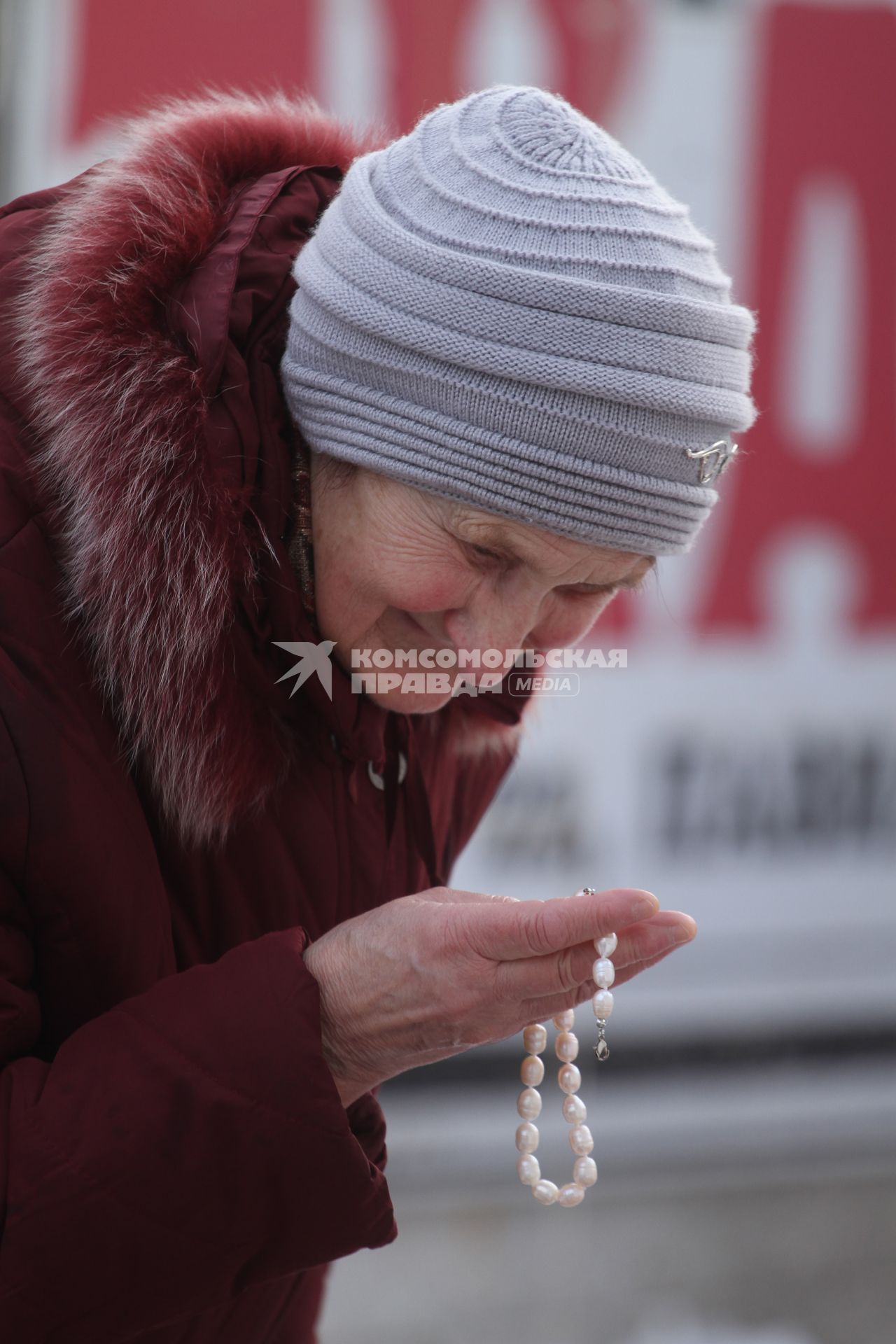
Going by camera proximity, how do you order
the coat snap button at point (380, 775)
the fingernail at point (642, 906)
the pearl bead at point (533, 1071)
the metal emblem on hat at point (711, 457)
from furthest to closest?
the coat snap button at point (380, 775) → the pearl bead at point (533, 1071) → the metal emblem on hat at point (711, 457) → the fingernail at point (642, 906)

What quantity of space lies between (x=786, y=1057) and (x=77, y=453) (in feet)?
9.62

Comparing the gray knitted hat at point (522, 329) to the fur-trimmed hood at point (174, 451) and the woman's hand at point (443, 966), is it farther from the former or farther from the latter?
the woman's hand at point (443, 966)

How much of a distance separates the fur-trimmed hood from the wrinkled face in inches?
2.5

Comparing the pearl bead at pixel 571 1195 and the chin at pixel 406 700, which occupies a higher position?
the chin at pixel 406 700

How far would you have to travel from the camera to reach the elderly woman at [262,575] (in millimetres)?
980

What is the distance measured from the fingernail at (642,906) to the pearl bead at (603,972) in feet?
0.24

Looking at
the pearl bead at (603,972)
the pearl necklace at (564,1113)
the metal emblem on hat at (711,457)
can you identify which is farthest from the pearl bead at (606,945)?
the metal emblem on hat at (711,457)

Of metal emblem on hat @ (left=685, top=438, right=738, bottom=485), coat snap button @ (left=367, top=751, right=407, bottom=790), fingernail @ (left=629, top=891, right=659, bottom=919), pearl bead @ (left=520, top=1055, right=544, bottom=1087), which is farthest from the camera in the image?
coat snap button @ (left=367, top=751, right=407, bottom=790)

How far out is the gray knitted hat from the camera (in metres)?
1.06

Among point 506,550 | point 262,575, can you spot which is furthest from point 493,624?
point 262,575

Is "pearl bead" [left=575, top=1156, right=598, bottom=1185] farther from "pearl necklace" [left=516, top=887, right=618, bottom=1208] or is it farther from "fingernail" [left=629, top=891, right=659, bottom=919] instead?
"fingernail" [left=629, top=891, right=659, bottom=919]

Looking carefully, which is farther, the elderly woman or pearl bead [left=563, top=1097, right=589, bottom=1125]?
pearl bead [left=563, top=1097, right=589, bottom=1125]

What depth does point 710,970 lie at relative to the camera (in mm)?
3285

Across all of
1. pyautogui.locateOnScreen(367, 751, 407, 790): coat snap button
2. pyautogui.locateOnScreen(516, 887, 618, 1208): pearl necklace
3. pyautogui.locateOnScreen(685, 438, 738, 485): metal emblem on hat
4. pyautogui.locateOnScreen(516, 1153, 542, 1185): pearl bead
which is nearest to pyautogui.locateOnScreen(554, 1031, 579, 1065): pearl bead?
pyautogui.locateOnScreen(516, 887, 618, 1208): pearl necklace
